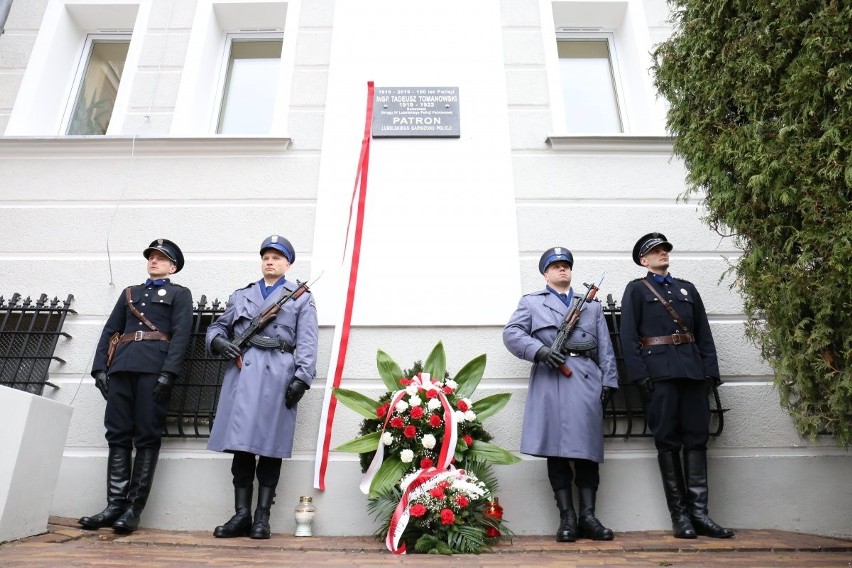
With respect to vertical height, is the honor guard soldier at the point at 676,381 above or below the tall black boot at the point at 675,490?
above

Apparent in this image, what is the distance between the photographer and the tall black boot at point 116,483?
370 centimetres

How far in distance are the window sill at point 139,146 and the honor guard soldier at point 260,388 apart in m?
1.63

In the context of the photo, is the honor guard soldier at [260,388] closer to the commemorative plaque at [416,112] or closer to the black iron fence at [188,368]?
the black iron fence at [188,368]

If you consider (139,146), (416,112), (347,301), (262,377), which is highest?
(416,112)

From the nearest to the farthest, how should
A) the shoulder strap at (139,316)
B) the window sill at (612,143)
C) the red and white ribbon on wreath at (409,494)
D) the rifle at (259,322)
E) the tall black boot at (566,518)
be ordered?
the red and white ribbon on wreath at (409,494)
the tall black boot at (566,518)
the rifle at (259,322)
the shoulder strap at (139,316)
the window sill at (612,143)

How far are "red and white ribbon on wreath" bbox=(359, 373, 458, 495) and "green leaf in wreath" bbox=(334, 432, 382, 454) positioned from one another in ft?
0.10

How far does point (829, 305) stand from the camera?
2646mm

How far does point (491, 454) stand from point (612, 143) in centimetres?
296

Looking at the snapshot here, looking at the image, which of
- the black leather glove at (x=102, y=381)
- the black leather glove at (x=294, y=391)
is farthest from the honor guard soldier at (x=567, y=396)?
the black leather glove at (x=102, y=381)

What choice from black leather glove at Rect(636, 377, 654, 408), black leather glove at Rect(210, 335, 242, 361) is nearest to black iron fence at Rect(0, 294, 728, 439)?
black leather glove at Rect(636, 377, 654, 408)

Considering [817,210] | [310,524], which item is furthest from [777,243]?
[310,524]

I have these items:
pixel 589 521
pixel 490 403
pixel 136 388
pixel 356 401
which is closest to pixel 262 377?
pixel 356 401

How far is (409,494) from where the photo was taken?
3434 mm

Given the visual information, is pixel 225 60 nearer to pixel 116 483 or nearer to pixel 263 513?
pixel 116 483
